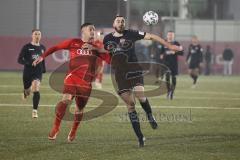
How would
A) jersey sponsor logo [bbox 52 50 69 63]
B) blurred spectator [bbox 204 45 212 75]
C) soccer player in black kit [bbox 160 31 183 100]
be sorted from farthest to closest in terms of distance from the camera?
blurred spectator [bbox 204 45 212 75]
jersey sponsor logo [bbox 52 50 69 63]
soccer player in black kit [bbox 160 31 183 100]

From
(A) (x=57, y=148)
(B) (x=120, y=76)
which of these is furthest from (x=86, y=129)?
(A) (x=57, y=148)

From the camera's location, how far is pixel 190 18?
48.8 m

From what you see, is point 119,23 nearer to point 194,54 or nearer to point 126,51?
point 126,51

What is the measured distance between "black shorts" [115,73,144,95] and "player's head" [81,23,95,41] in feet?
2.94

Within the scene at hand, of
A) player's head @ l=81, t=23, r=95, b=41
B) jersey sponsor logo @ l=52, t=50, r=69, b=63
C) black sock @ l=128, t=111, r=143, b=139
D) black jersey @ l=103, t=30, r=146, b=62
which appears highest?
player's head @ l=81, t=23, r=95, b=41

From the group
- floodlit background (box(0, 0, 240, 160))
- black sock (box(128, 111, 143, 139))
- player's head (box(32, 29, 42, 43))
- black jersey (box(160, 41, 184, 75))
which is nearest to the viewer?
floodlit background (box(0, 0, 240, 160))

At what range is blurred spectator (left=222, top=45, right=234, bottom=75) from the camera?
46.1 metres

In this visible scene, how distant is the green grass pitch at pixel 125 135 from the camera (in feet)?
34.9

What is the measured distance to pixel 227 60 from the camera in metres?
46.7

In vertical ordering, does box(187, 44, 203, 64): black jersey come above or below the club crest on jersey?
below

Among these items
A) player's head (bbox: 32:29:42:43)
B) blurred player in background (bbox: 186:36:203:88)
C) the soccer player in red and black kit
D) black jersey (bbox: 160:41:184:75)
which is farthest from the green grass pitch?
blurred player in background (bbox: 186:36:203:88)

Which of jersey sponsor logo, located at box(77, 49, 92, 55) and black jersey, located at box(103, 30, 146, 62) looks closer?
black jersey, located at box(103, 30, 146, 62)

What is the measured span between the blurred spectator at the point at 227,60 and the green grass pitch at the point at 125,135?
84.6 feet

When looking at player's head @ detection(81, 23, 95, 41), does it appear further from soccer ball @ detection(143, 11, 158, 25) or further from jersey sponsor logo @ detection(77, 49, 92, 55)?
soccer ball @ detection(143, 11, 158, 25)
